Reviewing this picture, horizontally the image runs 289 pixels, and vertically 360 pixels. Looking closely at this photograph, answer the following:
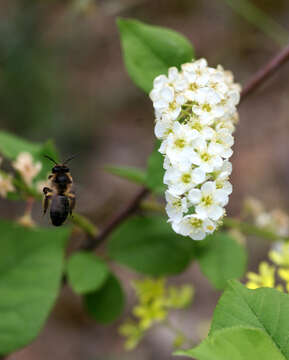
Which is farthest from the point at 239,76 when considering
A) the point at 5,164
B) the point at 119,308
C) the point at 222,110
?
the point at 222,110

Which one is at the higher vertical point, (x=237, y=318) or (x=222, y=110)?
(x=222, y=110)

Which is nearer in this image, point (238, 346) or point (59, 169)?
point (238, 346)

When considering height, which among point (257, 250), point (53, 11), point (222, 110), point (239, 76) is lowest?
point (222, 110)

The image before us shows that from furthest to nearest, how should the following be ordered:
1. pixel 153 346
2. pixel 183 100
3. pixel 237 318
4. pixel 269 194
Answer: pixel 269 194
pixel 153 346
pixel 183 100
pixel 237 318

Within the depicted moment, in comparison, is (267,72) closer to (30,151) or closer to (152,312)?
(30,151)

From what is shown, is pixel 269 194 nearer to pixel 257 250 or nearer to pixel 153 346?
pixel 257 250

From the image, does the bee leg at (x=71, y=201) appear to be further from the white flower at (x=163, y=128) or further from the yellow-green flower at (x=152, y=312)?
the yellow-green flower at (x=152, y=312)

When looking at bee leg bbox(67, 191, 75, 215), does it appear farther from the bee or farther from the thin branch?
the thin branch

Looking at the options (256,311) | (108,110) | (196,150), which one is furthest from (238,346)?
(108,110)

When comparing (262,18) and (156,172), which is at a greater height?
(262,18)
